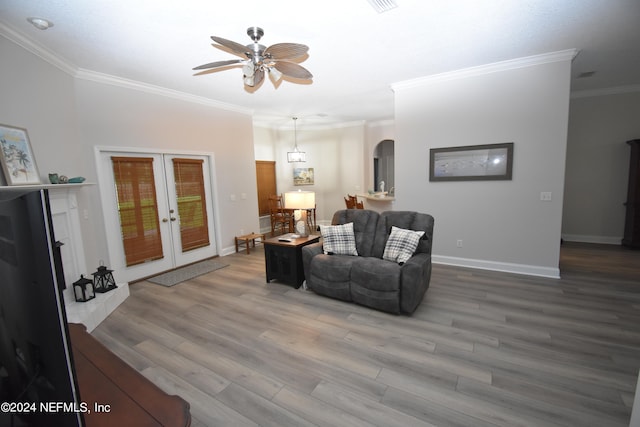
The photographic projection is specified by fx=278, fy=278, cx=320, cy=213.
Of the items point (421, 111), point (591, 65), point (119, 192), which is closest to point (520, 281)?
point (421, 111)

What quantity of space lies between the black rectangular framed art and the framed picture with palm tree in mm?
4862

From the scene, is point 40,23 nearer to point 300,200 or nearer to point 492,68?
point 300,200

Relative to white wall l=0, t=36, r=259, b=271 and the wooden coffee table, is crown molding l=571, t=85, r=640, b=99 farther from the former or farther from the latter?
white wall l=0, t=36, r=259, b=271

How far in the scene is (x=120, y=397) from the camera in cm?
96

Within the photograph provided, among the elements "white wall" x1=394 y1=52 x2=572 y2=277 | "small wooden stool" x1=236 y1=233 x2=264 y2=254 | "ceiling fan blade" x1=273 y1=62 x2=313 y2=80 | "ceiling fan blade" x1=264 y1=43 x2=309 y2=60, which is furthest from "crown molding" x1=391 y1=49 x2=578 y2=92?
"small wooden stool" x1=236 y1=233 x2=264 y2=254

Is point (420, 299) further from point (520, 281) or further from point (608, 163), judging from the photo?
point (608, 163)

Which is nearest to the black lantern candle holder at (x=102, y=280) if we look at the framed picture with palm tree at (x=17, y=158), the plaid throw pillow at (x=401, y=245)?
the framed picture with palm tree at (x=17, y=158)

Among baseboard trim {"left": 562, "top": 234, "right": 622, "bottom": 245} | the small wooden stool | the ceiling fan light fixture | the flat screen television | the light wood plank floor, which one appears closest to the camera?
the flat screen television

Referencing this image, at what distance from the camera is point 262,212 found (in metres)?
7.61

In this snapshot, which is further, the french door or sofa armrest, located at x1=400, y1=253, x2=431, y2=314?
the french door

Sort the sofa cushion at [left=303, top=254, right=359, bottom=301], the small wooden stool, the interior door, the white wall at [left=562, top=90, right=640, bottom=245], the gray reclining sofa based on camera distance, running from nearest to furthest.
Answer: the gray reclining sofa, the sofa cushion at [left=303, top=254, right=359, bottom=301], the interior door, the white wall at [left=562, top=90, right=640, bottom=245], the small wooden stool

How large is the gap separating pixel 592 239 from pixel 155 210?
8152 millimetres

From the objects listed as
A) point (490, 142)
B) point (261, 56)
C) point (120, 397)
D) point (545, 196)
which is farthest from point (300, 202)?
point (545, 196)

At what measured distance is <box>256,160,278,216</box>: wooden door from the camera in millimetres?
7488
